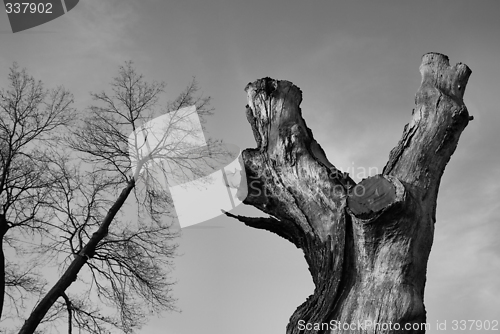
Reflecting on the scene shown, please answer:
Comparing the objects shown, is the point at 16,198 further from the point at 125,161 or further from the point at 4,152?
the point at 125,161

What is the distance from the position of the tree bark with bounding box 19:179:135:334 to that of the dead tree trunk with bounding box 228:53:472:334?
228 inches

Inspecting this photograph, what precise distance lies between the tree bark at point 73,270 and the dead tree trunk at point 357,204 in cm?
578

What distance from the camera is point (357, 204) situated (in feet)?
10.3

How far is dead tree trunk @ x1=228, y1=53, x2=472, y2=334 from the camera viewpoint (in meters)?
3.03

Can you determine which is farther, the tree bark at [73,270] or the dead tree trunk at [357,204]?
the tree bark at [73,270]

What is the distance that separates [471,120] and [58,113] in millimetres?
8474

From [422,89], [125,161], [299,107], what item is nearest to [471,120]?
[422,89]

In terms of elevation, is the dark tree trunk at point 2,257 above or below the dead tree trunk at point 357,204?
above

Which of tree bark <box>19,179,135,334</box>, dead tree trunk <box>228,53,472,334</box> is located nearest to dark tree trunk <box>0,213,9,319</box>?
tree bark <box>19,179,135,334</box>

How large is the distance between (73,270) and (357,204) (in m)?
7.19

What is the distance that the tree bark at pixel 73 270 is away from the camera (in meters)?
8.43

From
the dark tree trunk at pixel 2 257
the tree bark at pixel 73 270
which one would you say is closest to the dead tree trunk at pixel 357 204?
the tree bark at pixel 73 270

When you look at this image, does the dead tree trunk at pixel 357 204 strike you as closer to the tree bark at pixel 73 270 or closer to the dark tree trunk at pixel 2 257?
the tree bark at pixel 73 270

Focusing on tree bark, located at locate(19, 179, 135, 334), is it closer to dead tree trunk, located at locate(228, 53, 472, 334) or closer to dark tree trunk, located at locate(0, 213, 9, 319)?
dark tree trunk, located at locate(0, 213, 9, 319)
